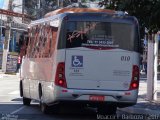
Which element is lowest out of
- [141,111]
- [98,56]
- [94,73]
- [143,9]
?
[141,111]

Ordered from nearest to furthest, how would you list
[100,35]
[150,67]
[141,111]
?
1. [100,35]
2. [141,111]
3. [150,67]

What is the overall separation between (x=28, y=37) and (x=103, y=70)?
17.9 feet

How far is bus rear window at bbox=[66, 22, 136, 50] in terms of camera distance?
1559cm

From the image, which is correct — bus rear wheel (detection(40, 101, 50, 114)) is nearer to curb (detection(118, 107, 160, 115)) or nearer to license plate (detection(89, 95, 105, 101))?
license plate (detection(89, 95, 105, 101))

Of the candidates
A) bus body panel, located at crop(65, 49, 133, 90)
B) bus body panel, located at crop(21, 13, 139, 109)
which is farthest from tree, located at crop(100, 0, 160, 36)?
bus body panel, located at crop(65, 49, 133, 90)

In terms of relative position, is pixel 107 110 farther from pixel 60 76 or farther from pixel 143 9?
pixel 143 9

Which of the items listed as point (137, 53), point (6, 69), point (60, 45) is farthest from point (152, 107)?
point (6, 69)

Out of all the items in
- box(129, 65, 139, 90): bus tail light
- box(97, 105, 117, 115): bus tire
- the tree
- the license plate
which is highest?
the tree

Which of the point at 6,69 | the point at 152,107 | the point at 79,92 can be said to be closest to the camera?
the point at 79,92

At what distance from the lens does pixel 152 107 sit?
63.6 feet

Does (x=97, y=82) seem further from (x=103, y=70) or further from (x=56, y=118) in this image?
(x=56, y=118)

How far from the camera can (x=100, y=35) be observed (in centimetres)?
1574

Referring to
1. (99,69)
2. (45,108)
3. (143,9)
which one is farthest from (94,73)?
(143,9)

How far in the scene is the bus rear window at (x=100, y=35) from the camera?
15594 mm
